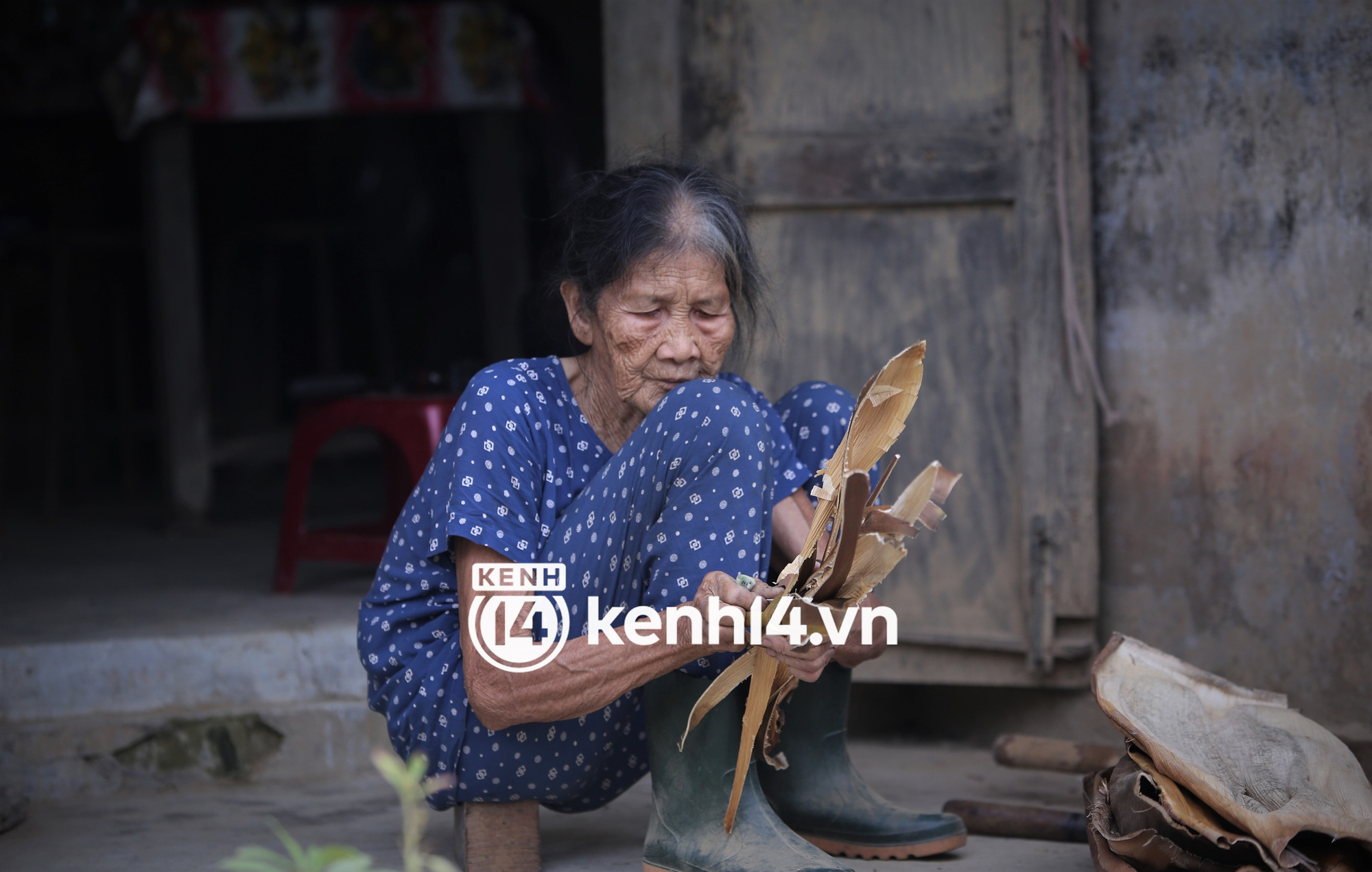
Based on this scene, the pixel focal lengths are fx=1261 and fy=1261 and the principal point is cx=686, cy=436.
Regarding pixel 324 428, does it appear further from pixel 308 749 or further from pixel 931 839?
pixel 931 839

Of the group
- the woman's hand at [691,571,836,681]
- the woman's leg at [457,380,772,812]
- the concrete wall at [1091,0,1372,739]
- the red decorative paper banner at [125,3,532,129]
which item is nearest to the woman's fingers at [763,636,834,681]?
the woman's hand at [691,571,836,681]

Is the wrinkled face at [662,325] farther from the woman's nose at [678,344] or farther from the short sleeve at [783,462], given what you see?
the short sleeve at [783,462]

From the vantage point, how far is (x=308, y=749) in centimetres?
261

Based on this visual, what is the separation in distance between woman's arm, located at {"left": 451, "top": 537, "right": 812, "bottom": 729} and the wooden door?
1.26 metres

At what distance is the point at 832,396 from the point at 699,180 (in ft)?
1.42

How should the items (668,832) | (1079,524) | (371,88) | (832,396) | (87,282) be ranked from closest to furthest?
(668,832) → (832,396) → (1079,524) → (371,88) → (87,282)

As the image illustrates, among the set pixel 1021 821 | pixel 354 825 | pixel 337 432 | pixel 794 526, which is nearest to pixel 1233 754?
pixel 1021 821

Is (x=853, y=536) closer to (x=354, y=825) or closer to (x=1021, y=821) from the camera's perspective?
(x=1021, y=821)

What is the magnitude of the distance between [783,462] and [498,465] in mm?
489

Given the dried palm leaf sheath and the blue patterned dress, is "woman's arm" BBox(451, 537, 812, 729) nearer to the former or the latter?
the blue patterned dress

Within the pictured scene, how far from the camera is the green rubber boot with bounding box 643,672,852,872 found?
1.74 meters

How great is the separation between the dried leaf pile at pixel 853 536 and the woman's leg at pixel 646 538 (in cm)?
11

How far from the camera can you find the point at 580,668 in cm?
161

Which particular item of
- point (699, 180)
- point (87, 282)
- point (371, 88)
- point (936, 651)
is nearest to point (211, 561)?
point (371, 88)
